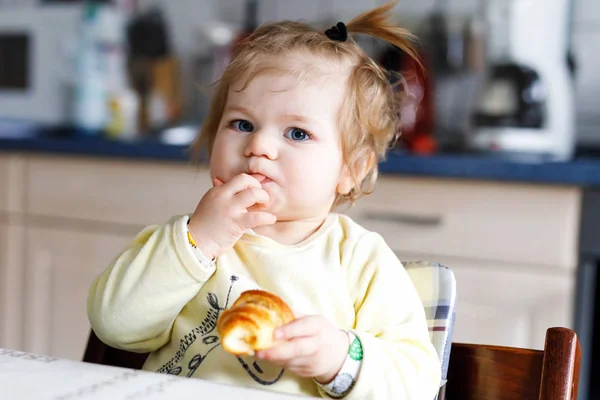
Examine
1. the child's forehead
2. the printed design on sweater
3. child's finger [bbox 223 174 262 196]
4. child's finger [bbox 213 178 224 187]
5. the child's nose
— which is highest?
the child's forehead

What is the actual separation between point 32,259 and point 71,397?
167 centimetres

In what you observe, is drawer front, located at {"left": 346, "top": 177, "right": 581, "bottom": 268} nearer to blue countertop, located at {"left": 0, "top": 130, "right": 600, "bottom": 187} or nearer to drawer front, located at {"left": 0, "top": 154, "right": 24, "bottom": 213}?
blue countertop, located at {"left": 0, "top": 130, "right": 600, "bottom": 187}

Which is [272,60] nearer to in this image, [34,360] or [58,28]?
[34,360]

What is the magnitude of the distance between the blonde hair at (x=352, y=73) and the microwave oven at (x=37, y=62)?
5.25 ft

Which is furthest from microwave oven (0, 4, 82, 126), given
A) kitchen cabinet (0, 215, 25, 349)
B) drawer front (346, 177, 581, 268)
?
drawer front (346, 177, 581, 268)

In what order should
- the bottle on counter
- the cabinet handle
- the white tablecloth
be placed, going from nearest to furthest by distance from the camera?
1. the white tablecloth
2. the cabinet handle
3. the bottle on counter

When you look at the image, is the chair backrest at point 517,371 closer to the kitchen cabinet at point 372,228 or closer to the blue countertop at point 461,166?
the kitchen cabinet at point 372,228

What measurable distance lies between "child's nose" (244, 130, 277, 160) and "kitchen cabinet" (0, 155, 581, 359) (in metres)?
0.49

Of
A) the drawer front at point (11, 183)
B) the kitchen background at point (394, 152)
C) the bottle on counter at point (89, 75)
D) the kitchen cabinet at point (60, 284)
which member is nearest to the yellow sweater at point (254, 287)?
the kitchen background at point (394, 152)

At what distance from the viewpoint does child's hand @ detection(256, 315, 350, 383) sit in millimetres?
629

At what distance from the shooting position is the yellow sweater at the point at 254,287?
0.75m

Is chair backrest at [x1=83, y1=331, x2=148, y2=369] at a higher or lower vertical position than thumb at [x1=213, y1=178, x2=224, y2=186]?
lower

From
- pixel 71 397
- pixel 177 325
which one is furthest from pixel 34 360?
pixel 177 325

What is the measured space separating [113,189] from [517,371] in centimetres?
141
